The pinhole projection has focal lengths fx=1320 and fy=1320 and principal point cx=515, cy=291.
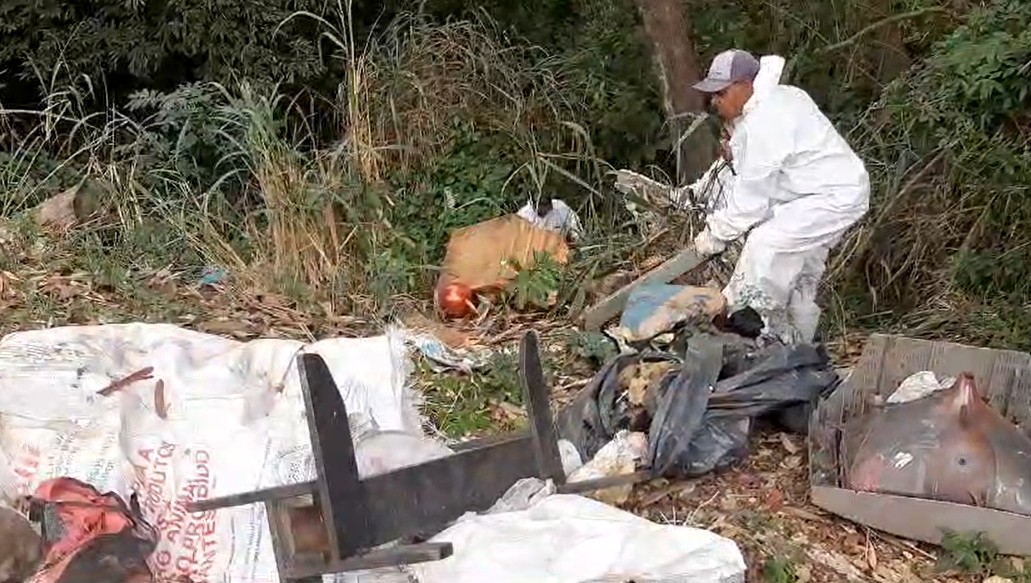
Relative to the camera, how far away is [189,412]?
392cm

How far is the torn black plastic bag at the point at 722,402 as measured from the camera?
4.21 metres

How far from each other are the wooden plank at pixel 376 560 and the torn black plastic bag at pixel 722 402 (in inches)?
47.0

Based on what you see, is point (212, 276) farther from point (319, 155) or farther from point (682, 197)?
point (682, 197)

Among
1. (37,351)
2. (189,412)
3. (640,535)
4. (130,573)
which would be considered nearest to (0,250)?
(37,351)

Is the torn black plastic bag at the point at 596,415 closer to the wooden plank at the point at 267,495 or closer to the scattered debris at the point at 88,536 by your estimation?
the wooden plank at the point at 267,495

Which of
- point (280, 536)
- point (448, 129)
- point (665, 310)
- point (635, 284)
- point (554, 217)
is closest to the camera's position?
point (280, 536)

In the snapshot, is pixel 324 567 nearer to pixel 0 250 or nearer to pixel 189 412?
pixel 189 412

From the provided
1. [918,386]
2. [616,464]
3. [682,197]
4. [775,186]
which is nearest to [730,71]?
[775,186]

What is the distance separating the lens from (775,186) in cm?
539

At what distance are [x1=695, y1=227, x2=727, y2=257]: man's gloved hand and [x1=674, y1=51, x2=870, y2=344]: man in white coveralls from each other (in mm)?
14

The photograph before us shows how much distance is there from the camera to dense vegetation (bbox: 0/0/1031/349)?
6184mm

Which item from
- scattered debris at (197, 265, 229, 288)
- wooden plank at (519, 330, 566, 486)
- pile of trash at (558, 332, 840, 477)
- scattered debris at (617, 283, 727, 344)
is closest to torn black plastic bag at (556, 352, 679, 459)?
pile of trash at (558, 332, 840, 477)

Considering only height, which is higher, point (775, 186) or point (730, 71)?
point (730, 71)

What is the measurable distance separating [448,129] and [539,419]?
159 inches
